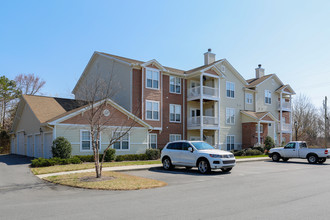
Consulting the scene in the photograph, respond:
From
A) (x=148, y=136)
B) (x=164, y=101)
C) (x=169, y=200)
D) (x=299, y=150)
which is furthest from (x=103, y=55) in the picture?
(x=169, y=200)

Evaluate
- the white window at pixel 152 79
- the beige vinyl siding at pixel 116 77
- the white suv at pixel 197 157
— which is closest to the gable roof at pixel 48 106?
the beige vinyl siding at pixel 116 77

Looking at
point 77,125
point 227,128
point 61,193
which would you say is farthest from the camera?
point 227,128

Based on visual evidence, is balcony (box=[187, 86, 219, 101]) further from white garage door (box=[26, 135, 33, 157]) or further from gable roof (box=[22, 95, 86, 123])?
white garage door (box=[26, 135, 33, 157])

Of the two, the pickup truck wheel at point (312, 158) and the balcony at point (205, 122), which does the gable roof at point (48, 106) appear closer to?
the balcony at point (205, 122)

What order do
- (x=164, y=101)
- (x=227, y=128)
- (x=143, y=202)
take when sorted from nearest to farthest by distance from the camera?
(x=143, y=202), (x=164, y=101), (x=227, y=128)

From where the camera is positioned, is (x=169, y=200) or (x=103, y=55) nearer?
(x=169, y=200)

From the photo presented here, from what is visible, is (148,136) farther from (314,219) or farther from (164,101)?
(314,219)

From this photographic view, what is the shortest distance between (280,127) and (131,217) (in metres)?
36.7

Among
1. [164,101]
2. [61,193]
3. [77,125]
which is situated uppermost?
[164,101]

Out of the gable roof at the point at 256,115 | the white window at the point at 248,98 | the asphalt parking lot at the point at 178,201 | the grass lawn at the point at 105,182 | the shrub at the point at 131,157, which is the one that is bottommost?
the shrub at the point at 131,157

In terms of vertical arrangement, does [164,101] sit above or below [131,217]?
above

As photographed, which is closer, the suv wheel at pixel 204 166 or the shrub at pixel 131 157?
the suv wheel at pixel 204 166

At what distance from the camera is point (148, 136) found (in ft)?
87.4

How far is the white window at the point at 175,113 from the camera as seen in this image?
100 feet
